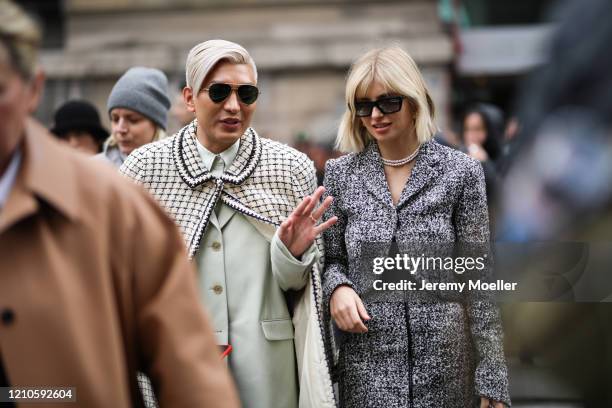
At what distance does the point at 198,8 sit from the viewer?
1625 centimetres

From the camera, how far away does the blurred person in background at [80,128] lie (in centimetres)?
649

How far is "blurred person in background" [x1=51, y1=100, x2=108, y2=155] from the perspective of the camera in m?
6.49

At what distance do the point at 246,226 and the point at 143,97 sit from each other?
5.95 ft

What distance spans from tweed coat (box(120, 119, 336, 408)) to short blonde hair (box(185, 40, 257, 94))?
0.25m

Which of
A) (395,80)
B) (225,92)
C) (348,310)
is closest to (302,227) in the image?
(348,310)

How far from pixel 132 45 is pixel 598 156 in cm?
1522

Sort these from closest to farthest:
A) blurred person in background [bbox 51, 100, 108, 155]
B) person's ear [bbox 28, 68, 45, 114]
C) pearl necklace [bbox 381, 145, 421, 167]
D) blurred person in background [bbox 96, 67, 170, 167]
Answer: person's ear [bbox 28, 68, 45, 114] < pearl necklace [bbox 381, 145, 421, 167] < blurred person in background [bbox 96, 67, 170, 167] < blurred person in background [bbox 51, 100, 108, 155]

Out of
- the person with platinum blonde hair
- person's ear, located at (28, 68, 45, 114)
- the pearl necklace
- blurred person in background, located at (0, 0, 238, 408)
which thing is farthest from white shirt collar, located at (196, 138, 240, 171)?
person's ear, located at (28, 68, 45, 114)

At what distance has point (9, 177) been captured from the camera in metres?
2.35

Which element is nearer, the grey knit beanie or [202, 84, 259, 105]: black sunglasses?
[202, 84, 259, 105]: black sunglasses

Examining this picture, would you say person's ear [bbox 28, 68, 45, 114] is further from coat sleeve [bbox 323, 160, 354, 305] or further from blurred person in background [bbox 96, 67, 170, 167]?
blurred person in background [bbox 96, 67, 170, 167]

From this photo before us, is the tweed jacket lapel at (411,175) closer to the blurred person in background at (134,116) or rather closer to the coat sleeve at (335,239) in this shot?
the coat sleeve at (335,239)

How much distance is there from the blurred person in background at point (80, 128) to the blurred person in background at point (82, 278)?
13.4ft

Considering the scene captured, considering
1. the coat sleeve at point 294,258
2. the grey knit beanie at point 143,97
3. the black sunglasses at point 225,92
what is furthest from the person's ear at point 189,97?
the grey knit beanie at point 143,97
